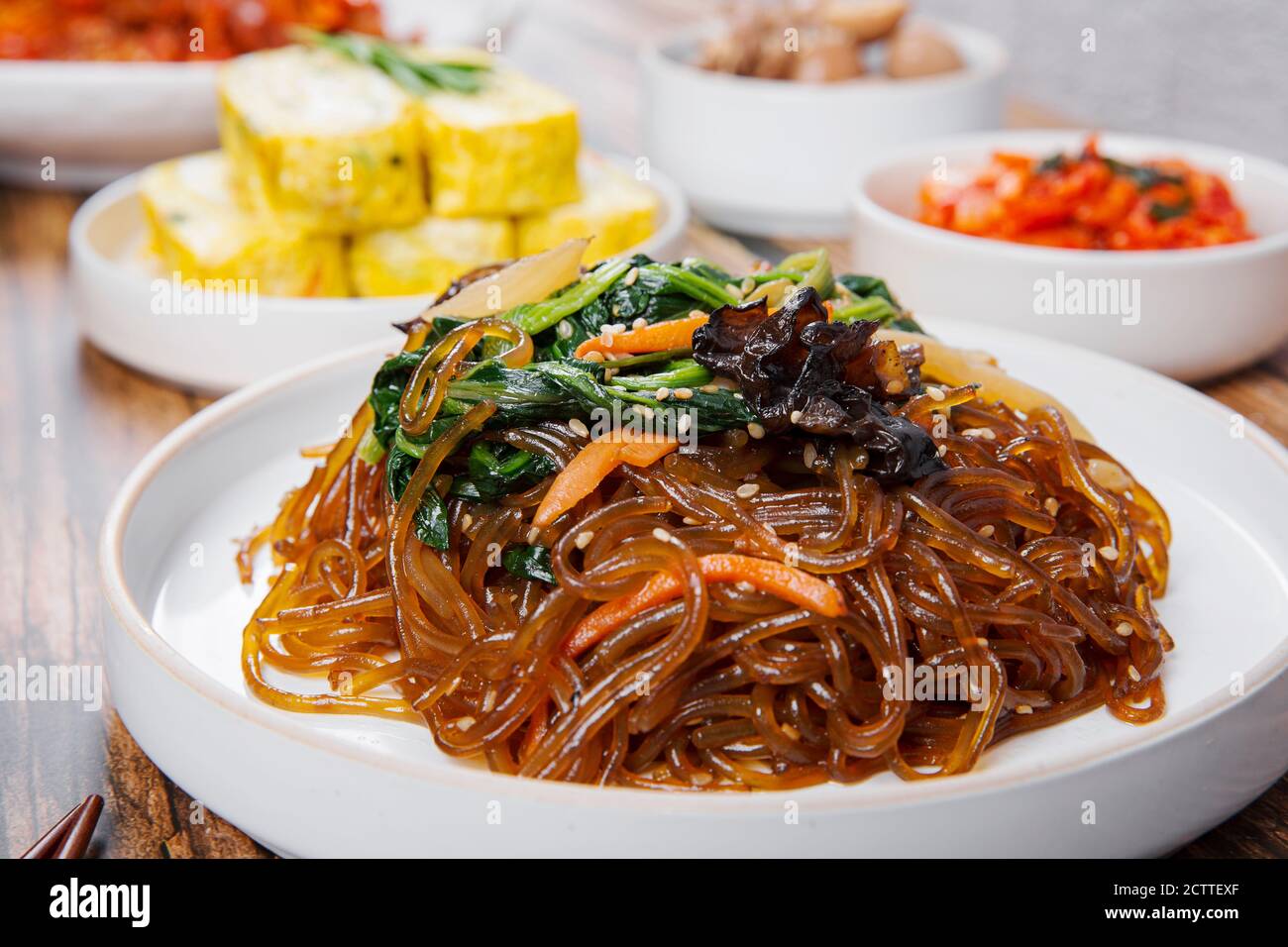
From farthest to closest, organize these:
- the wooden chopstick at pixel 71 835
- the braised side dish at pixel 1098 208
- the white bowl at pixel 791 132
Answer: the white bowl at pixel 791 132 < the braised side dish at pixel 1098 208 < the wooden chopstick at pixel 71 835

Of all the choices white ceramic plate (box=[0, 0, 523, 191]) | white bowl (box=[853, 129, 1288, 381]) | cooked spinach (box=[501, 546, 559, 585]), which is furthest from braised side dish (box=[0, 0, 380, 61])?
cooked spinach (box=[501, 546, 559, 585])

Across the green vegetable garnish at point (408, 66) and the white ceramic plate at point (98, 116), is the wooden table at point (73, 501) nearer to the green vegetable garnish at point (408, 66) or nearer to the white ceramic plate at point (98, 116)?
the white ceramic plate at point (98, 116)

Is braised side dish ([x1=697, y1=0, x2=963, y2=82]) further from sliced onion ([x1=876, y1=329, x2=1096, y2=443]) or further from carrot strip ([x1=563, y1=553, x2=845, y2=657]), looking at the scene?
carrot strip ([x1=563, y1=553, x2=845, y2=657])

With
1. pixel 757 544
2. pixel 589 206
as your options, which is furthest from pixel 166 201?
pixel 757 544

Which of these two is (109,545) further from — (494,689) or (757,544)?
(757,544)

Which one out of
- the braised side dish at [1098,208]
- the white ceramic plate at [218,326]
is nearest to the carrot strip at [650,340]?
the white ceramic plate at [218,326]

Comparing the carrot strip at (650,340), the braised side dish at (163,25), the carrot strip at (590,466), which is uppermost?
the braised side dish at (163,25)
